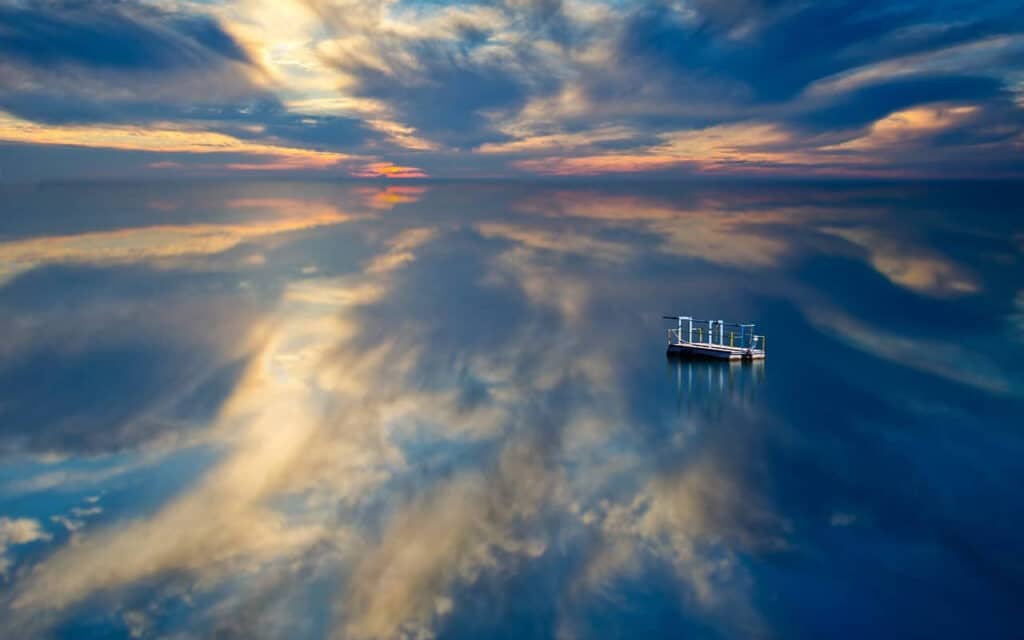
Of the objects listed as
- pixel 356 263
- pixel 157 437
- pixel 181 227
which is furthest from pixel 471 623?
pixel 181 227

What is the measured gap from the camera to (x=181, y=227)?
167750 millimetres

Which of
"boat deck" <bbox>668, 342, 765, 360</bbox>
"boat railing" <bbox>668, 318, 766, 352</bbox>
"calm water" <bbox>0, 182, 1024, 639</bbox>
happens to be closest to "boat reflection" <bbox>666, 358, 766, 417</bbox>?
"calm water" <bbox>0, 182, 1024, 639</bbox>

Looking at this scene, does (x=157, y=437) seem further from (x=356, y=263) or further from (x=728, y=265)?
(x=728, y=265)

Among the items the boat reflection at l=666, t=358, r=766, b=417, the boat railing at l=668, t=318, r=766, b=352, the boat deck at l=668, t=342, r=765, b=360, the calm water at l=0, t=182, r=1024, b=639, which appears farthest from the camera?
the boat railing at l=668, t=318, r=766, b=352

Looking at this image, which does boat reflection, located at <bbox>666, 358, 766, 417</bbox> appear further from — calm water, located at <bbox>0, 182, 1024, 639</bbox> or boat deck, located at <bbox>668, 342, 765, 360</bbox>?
boat deck, located at <bbox>668, 342, 765, 360</bbox>

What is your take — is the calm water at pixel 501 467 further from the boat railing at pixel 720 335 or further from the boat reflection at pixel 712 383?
the boat railing at pixel 720 335

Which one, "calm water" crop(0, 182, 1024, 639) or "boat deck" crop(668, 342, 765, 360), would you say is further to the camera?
"boat deck" crop(668, 342, 765, 360)

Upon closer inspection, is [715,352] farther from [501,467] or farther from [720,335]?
[501,467]

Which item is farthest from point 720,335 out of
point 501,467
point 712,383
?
point 501,467

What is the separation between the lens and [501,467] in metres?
40.0

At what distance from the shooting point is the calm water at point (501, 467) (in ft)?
94.8

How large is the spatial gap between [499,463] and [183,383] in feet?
96.6

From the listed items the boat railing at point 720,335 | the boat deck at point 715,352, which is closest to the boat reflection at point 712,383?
the boat deck at point 715,352

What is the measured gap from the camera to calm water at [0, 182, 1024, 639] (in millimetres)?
28891
